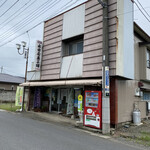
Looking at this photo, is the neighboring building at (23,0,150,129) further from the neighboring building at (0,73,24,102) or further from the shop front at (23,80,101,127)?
the neighboring building at (0,73,24,102)

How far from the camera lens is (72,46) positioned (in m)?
12.4

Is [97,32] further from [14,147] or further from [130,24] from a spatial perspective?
[14,147]

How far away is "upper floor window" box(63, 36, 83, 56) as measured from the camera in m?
11.8

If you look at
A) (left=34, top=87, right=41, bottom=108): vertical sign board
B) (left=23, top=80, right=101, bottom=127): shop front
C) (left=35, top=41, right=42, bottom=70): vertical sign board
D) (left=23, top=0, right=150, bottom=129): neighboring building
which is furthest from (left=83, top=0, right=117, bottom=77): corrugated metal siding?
(left=34, top=87, right=41, bottom=108): vertical sign board

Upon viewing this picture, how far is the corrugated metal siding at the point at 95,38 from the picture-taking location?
8.77 meters

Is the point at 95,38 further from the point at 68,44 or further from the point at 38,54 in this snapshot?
the point at 38,54

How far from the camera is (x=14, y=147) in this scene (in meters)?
4.74

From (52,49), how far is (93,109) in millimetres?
6642

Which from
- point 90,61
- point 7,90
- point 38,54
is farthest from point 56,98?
point 7,90

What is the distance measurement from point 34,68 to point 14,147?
29.4ft

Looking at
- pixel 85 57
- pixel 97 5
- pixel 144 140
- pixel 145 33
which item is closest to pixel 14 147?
pixel 144 140

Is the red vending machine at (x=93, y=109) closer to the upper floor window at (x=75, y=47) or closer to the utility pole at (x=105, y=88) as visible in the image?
the utility pole at (x=105, y=88)

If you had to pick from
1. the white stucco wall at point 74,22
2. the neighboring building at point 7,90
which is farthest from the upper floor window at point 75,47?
the neighboring building at point 7,90

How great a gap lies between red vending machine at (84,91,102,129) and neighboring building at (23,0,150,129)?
2.14ft
